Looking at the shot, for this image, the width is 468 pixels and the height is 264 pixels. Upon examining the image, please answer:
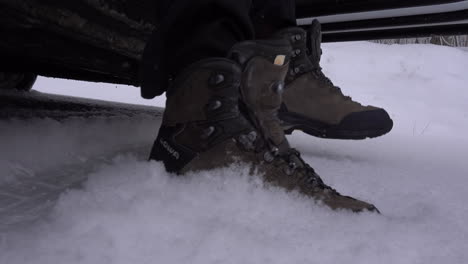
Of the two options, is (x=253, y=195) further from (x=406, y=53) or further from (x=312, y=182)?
(x=406, y=53)

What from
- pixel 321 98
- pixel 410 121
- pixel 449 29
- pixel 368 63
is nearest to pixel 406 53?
pixel 368 63

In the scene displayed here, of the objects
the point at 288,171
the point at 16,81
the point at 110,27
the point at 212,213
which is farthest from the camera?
the point at 16,81

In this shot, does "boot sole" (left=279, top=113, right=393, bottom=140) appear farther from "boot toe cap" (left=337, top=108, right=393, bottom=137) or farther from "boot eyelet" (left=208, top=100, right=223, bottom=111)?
"boot eyelet" (left=208, top=100, right=223, bottom=111)

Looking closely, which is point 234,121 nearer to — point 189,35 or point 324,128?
point 189,35

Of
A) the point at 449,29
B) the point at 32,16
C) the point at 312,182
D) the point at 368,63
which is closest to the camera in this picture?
the point at 312,182

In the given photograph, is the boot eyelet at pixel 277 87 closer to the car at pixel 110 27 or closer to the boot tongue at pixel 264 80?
the boot tongue at pixel 264 80

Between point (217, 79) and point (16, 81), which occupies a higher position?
point (217, 79)

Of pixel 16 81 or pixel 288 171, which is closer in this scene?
pixel 288 171

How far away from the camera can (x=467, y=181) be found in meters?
0.93

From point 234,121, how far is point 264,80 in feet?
0.33

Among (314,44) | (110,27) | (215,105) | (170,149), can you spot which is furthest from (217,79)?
(314,44)

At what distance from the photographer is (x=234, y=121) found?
0.64 metres

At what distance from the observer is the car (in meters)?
0.88

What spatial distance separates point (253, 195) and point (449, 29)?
1512 millimetres
